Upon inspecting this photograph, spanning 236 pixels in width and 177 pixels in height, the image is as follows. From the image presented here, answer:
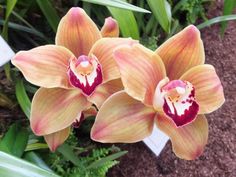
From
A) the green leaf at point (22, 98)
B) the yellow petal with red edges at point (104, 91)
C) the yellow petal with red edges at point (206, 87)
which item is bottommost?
the green leaf at point (22, 98)

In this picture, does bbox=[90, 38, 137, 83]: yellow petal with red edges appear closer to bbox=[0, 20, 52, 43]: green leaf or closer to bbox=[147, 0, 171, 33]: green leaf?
bbox=[147, 0, 171, 33]: green leaf

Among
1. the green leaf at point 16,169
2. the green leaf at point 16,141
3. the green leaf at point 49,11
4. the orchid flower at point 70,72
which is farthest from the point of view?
the green leaf at point 49,11

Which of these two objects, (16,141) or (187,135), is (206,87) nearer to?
(187,135)

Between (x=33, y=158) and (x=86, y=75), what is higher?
(x=86, y=75)

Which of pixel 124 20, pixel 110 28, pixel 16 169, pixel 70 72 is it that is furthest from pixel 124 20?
pixel 16 169

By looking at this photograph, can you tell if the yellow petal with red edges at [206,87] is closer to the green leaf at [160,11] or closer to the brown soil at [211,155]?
the green leaf at [160,11]

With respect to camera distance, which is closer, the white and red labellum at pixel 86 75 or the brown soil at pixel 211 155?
the white and red labellum at pixel 86 75

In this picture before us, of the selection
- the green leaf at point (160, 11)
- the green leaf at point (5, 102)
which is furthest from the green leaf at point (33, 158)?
the green leaf at point (160, 11)
